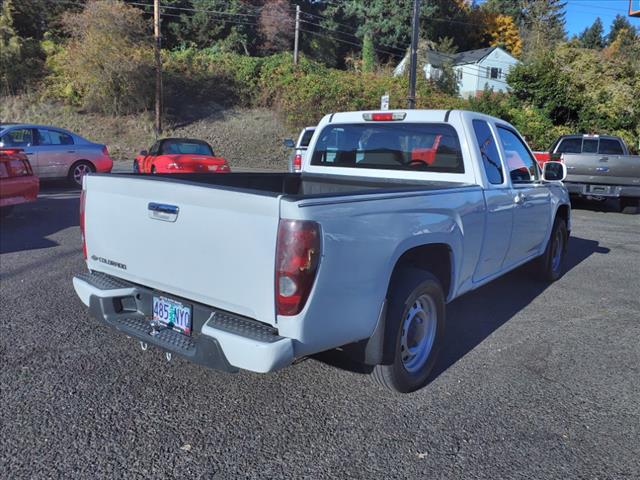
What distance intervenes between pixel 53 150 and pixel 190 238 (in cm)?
1115

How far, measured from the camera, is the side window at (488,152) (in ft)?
14.5

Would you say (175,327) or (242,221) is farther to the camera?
(175,327)

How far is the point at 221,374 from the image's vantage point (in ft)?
12.1

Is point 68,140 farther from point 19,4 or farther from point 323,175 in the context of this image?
point 19,4

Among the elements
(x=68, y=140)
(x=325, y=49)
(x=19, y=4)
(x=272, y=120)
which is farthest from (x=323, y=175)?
(x=325, y=49)

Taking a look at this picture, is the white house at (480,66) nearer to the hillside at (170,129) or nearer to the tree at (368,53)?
the tree at (368,53)

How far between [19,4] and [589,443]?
39408 millimetres

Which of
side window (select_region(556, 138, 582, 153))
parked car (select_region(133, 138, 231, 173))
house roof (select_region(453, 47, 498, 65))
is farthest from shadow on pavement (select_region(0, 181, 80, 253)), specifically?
house roof (select_region(453, 47, 498, 65))

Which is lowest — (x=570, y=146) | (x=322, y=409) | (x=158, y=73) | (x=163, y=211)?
(x=322, y=409)

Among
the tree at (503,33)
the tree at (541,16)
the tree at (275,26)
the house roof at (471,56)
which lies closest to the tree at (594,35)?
the tree at (541,16)

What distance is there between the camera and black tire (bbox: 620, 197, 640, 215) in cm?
1290

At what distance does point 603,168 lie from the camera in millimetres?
12031

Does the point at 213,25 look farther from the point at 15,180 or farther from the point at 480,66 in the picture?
the point at 15,180

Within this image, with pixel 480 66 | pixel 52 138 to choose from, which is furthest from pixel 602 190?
pixel 480 66
